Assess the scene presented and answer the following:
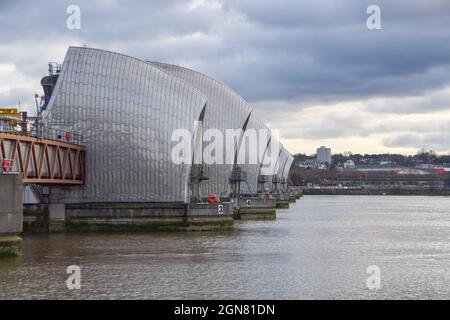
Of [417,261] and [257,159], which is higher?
[257,159]

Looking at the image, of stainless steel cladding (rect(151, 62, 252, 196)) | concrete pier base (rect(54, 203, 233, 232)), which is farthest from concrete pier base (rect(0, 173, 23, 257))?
stainless steel cladding (rect(151, 62, 252, 196))

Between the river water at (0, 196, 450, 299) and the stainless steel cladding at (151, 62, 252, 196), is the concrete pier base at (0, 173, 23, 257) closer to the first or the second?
the river water at (0, 196, 450, 299)

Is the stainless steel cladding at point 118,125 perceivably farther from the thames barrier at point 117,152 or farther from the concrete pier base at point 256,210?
the concrete pier base at point 256,210

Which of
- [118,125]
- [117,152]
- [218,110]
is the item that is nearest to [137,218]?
[117,152]

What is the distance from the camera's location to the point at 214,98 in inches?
3093

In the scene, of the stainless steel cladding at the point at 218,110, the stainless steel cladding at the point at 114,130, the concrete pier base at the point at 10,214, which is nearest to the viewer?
the concrete pier base at the point at 10,214

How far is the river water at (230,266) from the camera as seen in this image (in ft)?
91.7

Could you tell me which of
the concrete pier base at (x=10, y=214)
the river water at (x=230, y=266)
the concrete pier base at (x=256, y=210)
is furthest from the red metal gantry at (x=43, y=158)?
the concrete pier base at (x=256, y=210)

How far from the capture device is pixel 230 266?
3484 centimetres

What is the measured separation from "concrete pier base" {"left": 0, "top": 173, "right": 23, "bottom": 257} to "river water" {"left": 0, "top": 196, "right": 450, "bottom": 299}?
784mm

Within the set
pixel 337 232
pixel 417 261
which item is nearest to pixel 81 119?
pixel 337 232

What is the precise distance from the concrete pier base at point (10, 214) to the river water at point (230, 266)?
2.57ft

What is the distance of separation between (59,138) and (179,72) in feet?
88.3
